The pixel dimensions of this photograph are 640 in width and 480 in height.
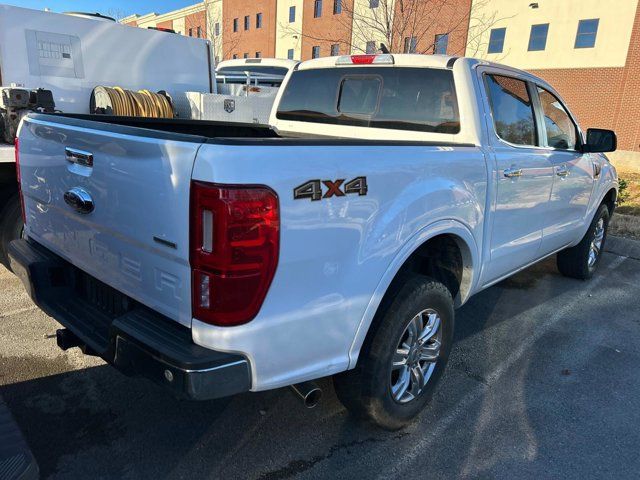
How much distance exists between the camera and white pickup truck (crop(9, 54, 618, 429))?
178cm

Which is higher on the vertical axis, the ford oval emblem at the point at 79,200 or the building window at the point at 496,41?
the building window at the point at 496,41

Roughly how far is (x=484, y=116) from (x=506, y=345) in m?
1.81

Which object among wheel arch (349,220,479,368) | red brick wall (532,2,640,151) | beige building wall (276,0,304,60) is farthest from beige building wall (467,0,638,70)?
wheel arch (349,220,479,368)

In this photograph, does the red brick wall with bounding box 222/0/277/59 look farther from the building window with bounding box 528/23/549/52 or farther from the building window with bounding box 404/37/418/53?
the building window with bounding box 404/37/418/53

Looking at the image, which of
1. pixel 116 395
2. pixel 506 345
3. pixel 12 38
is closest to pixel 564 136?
pixel 506 345

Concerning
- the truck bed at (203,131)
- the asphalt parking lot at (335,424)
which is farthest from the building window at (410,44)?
the asphalt parking lot at (335,424)

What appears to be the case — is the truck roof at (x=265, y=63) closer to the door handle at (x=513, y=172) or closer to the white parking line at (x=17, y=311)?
the white parking line at (x=17, y=311)

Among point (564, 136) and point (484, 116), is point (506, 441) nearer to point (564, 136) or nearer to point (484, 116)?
point (484, 116)

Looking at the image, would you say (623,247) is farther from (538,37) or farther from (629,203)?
(538,37)

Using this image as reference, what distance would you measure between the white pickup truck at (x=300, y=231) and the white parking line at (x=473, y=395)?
0.53 ft

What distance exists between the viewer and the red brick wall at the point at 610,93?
24267 mm

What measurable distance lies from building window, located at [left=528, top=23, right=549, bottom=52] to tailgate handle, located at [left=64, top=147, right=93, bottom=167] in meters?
29.1

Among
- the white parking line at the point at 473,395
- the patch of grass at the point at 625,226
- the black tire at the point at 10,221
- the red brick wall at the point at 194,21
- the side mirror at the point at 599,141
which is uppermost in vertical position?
the red brick wall at the point at 194,21

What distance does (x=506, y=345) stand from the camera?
388 cm
